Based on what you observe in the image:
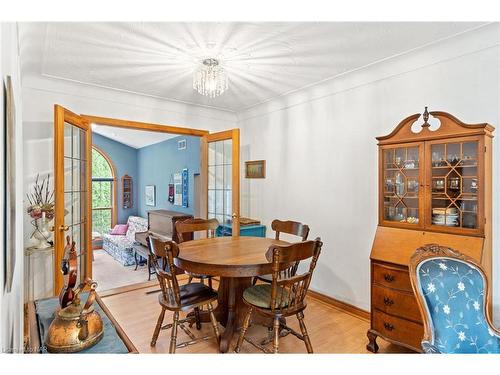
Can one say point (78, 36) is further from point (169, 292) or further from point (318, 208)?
point (318, 208)

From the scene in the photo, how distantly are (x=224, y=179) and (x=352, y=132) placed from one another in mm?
1870

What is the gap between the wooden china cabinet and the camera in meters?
1.96

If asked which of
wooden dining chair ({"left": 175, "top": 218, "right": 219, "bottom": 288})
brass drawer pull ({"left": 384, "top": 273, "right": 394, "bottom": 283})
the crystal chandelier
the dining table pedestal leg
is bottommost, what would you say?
the dining table pedestal leg

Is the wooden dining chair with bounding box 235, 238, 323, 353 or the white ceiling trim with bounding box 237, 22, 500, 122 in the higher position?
the white ceiling trim with bounding box 237, 22, 500, 122

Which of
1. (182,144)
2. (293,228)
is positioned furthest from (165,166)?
(293,228)

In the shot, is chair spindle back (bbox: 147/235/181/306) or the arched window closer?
chair spindle back (bbox: 147/235/181/306)

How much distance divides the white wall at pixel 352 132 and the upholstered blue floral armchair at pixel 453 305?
72 cm

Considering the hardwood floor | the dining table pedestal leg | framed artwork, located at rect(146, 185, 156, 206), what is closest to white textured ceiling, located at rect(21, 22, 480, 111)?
the dining table pedestal leg

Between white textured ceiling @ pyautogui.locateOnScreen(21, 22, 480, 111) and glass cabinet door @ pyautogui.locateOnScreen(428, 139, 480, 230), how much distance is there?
943 millimetres

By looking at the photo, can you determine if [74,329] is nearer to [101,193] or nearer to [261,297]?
[261,297]

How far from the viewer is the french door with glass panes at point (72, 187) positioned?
266 cm

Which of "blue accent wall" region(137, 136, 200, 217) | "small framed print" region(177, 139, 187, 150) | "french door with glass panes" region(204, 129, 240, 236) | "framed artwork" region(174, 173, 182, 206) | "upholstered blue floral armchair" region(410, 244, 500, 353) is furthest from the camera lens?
"framed artwork" region(174, 173, 182, 206)

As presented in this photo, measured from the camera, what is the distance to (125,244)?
554 cm

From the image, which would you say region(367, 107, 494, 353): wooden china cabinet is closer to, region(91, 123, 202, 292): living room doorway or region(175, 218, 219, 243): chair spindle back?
region(175, 218, 219, 243): chair spindle back
